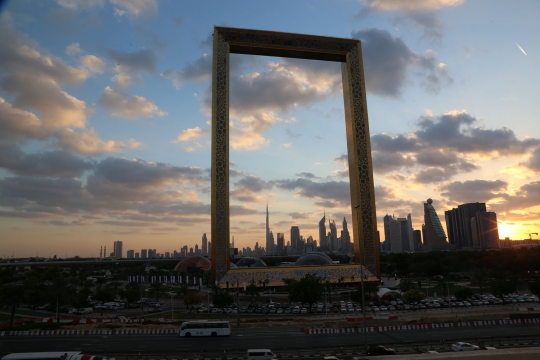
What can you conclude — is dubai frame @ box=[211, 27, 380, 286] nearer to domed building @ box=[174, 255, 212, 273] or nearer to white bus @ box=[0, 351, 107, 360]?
white bus @ box=[0, 351, 107, 360]

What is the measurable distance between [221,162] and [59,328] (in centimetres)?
2099

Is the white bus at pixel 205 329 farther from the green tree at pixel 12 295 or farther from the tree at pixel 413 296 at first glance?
the tree at pixel 413 296

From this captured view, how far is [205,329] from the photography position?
26.0 m

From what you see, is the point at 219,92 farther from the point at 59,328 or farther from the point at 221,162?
the point at 59,328

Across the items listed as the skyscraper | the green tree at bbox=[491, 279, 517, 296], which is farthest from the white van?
the skyscraper

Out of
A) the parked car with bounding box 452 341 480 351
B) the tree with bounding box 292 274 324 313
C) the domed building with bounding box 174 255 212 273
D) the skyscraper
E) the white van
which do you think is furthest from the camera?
the skyscraper

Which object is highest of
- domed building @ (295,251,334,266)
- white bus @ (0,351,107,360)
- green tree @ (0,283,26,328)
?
domed building @ (295,251,334,266)

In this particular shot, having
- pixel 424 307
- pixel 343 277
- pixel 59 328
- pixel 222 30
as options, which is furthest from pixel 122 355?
pixel 222 30

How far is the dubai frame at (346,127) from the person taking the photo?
40.3 meters

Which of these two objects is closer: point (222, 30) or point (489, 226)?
point (222, 30)

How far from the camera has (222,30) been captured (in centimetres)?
4359

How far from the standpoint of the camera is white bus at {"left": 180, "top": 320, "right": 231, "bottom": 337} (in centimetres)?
2589

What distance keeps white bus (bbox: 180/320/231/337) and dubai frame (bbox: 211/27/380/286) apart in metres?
12.9

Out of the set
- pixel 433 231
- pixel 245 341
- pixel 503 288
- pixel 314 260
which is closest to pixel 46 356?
pixel 245 341
